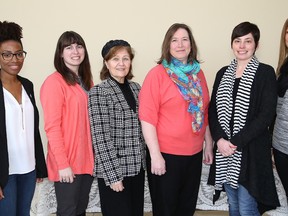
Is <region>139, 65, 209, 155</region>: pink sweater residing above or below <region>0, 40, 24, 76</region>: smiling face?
below

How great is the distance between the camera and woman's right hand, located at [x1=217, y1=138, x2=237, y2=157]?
152 cm

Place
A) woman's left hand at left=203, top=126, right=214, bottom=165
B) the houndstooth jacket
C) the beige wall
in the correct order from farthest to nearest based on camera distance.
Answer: the beige wall → woman's left hand at left=203, top=126, right=214, bottom=165 → the houndstooth jacket

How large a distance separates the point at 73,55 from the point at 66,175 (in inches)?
25.7

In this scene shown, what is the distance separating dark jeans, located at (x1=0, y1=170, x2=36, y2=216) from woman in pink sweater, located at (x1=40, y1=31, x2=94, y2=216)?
0.13 m

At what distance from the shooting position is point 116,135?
1.47 meters

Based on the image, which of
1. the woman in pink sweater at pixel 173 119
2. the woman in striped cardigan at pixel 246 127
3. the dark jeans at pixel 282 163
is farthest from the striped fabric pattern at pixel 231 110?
the dark jeans at pixel 282 163

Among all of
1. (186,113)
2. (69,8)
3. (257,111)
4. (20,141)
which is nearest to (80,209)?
(20,141)

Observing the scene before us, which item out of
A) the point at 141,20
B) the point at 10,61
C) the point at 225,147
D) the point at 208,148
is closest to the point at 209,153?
the point at 208,148

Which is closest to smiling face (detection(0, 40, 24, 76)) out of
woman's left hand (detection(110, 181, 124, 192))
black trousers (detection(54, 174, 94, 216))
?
black trousers (detection(54, 174, 94, 216))

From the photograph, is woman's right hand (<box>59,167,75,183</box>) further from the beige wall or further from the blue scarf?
the beige wall

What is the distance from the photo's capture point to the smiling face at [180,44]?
157 centimetres

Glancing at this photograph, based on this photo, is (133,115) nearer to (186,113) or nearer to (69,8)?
(186,113)

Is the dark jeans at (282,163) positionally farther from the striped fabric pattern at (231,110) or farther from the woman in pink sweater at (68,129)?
the woman in pink sweater at (68,129)

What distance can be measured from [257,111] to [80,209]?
3.69ft
